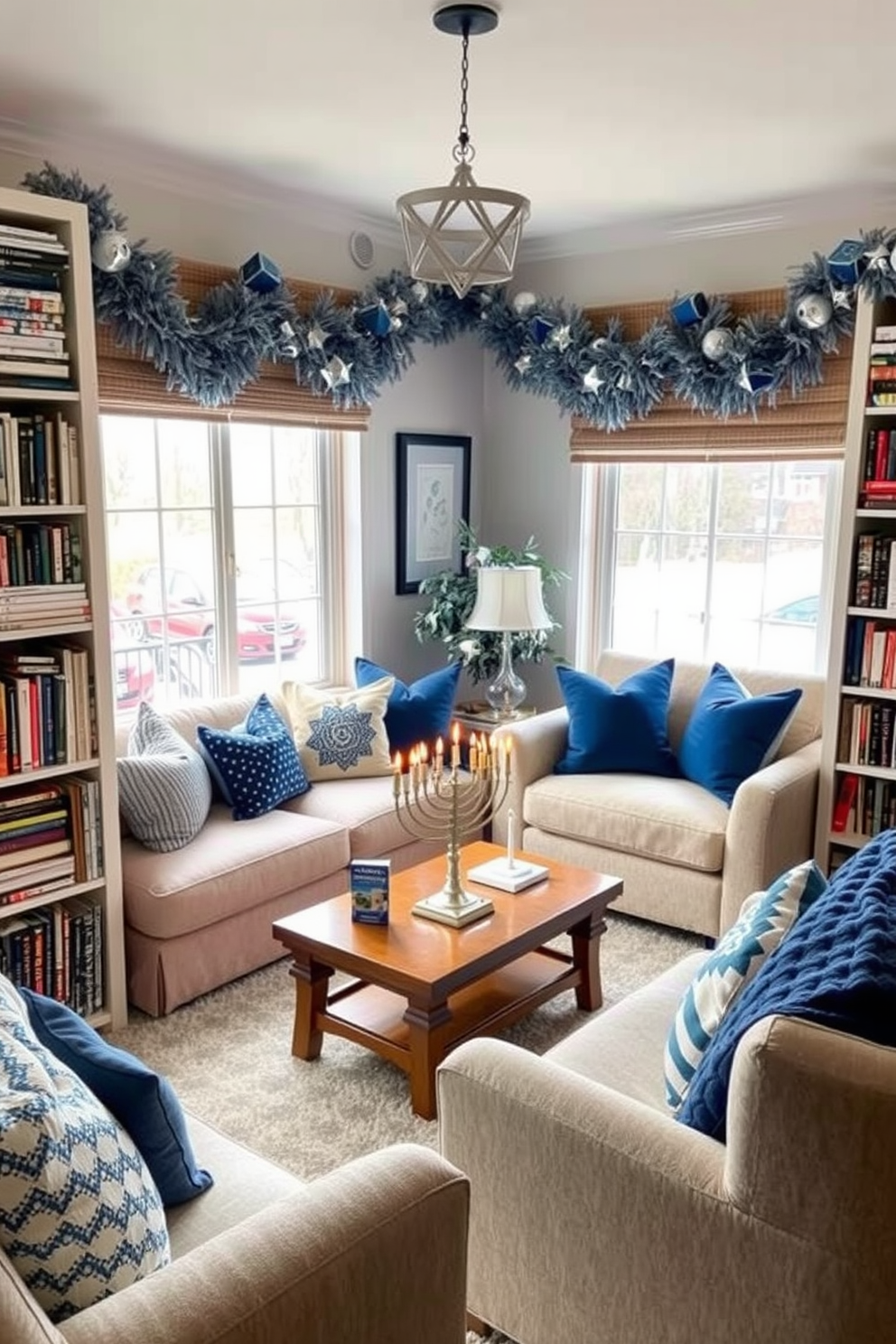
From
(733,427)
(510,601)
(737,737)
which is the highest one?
(733,427)

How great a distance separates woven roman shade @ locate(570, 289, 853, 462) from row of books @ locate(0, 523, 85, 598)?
2.51 m

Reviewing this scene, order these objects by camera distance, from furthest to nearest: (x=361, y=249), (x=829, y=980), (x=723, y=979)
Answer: (x=361, y=249), (x=723, y=979), (x=829, y=980)

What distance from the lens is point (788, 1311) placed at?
60.0 inches

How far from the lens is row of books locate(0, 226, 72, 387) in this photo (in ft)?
8.67

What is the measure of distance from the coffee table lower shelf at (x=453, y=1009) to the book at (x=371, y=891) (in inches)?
7.2

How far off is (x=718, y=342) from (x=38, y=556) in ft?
8.58

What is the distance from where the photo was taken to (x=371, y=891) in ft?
9.19

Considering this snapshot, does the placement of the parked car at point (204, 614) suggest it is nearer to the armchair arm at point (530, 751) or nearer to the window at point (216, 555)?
the window at point (216, 555)

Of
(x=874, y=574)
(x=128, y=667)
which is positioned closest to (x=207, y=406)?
(x=128, y=667)

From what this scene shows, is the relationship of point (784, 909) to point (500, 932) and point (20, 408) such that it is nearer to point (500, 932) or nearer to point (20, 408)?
point (500, 932)

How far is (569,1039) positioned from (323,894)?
1.54 m

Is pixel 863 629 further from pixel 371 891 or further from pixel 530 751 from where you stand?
pixel 371 891

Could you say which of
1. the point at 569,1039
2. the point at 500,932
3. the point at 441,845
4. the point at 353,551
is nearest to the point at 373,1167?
the point at 569,1039

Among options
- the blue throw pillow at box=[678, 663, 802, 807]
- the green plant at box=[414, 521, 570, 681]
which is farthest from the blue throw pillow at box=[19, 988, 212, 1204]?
the green plant at box=[414, 521, 570, 681]
